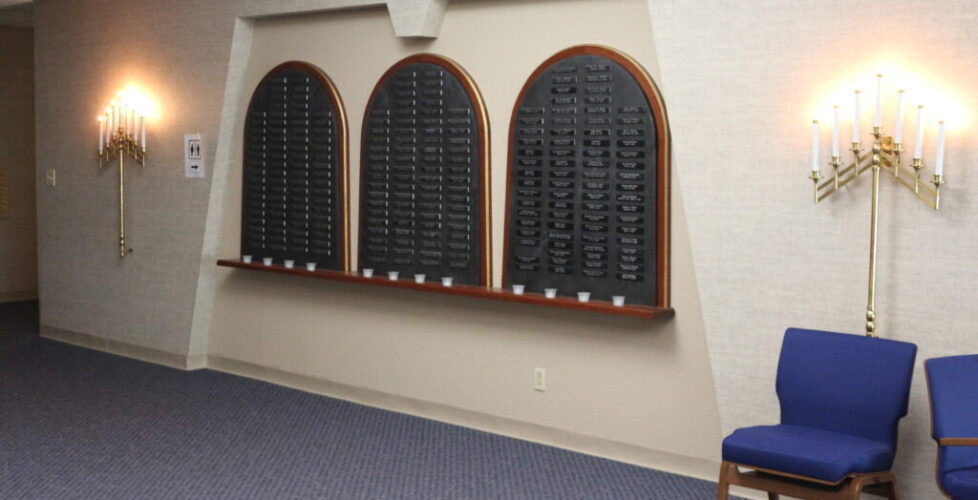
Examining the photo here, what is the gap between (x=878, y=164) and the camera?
4035 millimetres

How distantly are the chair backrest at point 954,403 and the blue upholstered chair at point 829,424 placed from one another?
0.56 feet

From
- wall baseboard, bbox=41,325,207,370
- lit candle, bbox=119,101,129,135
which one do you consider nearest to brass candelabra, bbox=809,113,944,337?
wall baseboard, bbox=41,325,207,370

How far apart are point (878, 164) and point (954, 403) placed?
0.95 m

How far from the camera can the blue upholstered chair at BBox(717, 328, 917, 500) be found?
Result: 357 cm

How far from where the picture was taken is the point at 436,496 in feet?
14.9

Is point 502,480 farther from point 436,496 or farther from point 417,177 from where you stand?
point 417,177

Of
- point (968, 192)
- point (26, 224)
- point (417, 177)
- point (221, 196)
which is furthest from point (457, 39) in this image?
point (26, 224)

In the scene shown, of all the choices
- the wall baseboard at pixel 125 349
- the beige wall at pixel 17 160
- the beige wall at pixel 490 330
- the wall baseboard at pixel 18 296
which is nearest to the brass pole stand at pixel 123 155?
the wall baseboard at pixel 125 349

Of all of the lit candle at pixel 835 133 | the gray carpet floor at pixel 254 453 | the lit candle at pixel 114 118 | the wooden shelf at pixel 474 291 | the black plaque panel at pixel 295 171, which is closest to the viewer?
the lit candle at pixel 835 133

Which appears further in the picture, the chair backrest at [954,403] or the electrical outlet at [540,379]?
the electrical outlet at [540,379]

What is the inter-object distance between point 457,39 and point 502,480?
2.32m

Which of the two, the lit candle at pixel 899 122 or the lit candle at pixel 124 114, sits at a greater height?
the lit candle at pixel 124 114

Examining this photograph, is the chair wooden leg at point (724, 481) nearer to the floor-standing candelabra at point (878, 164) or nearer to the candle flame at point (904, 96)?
the floor-standing candelabra at point (878, 164)

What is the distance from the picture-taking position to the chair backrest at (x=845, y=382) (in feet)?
12.6
